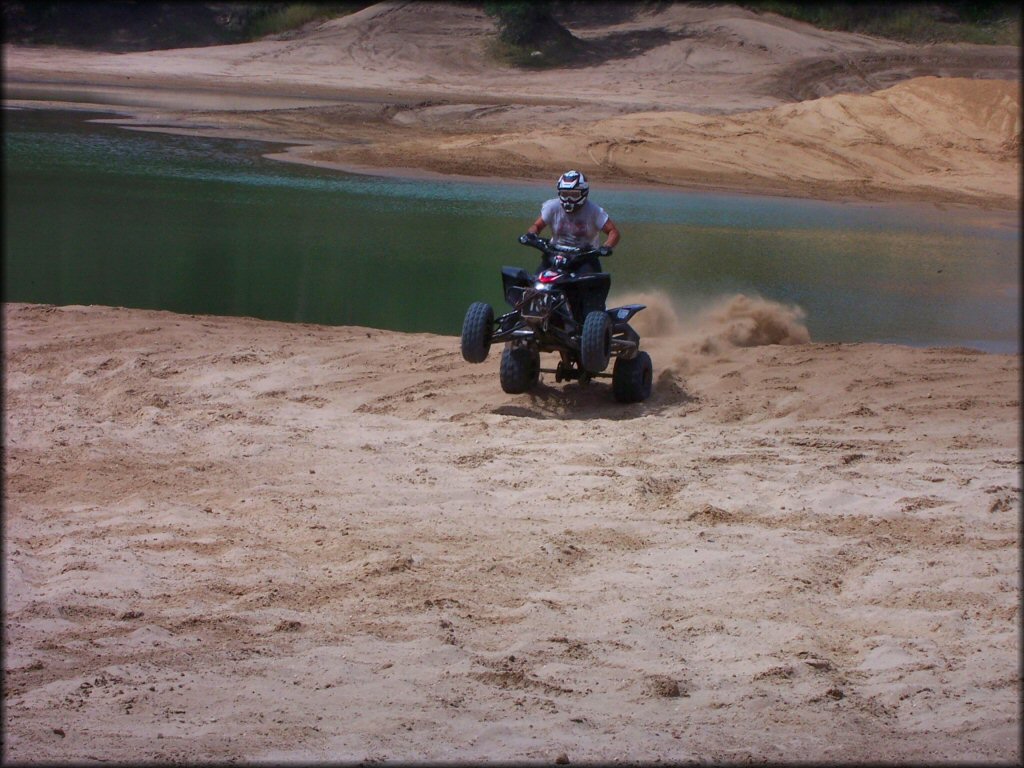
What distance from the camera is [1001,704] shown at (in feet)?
17.3

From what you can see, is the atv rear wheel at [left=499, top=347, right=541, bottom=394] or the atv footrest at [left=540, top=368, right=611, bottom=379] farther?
the atv footrest at [left=540, top=368, right=611, bottom=379]

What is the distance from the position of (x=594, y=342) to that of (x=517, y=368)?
93cm

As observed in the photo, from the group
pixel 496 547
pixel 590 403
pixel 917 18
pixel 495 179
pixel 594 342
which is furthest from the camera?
pixel 917 18

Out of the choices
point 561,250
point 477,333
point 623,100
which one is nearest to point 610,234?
point 561,250

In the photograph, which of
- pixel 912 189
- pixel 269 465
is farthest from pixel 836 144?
pixel 269 465

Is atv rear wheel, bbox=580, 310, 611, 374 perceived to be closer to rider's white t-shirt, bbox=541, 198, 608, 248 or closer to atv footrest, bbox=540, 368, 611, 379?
atv footrest, bbox=540, 368, 611, 379

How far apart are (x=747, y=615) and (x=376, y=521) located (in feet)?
7.34

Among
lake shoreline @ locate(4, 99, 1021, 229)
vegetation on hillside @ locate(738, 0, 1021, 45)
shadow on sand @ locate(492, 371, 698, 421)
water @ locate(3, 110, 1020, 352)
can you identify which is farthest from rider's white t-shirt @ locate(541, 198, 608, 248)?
vegetation on hillside @ locate(738, 0, 1021, 45)

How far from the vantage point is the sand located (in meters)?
4.95

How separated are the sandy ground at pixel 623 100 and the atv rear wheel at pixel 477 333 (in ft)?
62.8

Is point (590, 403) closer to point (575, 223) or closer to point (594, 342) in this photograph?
point (594, 342)

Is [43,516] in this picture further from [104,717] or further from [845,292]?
[845,292]

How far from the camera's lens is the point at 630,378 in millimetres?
10562

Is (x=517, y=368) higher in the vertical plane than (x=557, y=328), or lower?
lower
